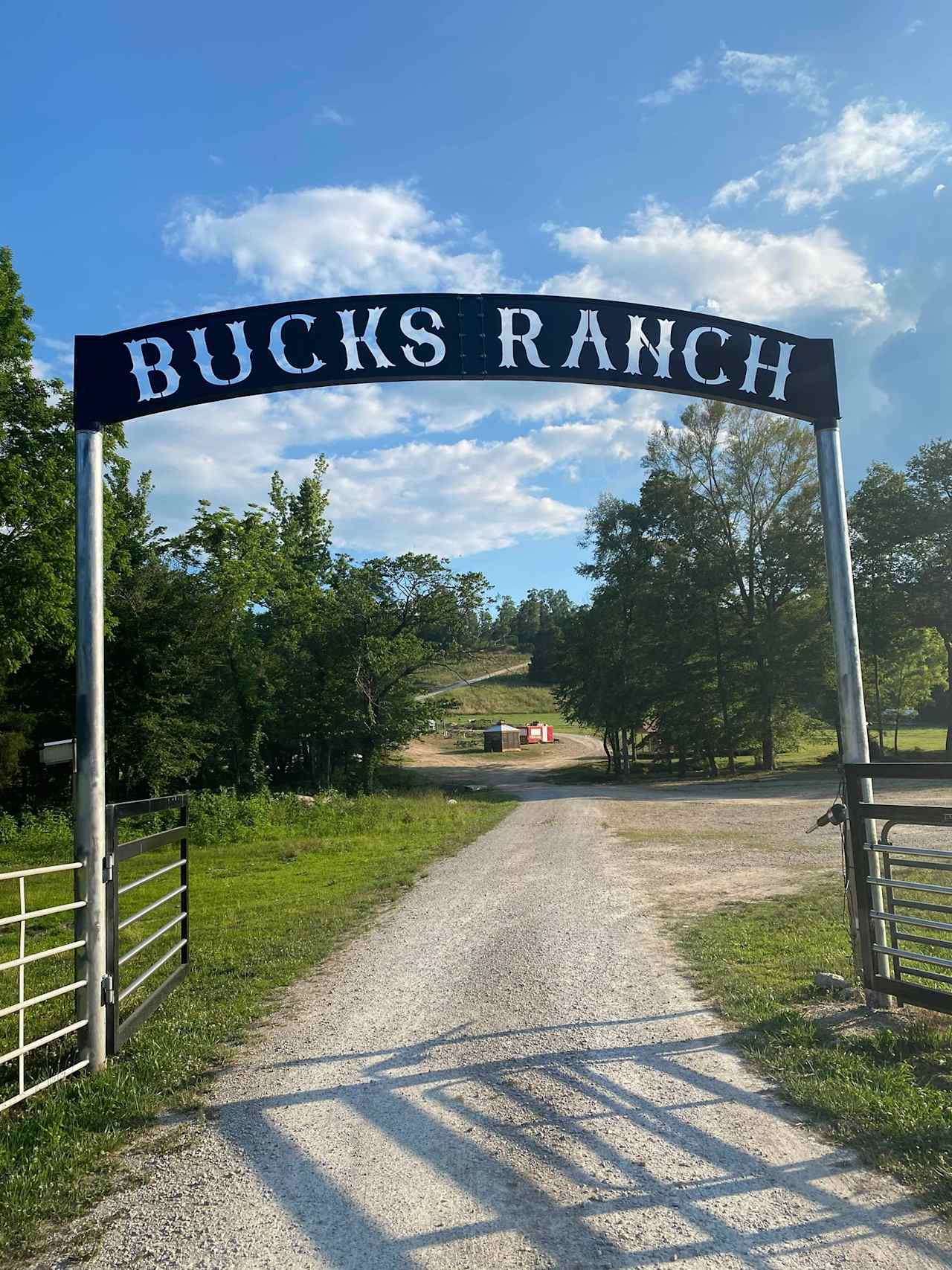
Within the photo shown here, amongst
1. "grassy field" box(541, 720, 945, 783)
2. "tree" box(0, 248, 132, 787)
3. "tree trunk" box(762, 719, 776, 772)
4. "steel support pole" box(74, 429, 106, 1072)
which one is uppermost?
"tree" box(0, 248, 132, 787)

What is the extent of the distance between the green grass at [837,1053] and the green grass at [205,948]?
3.07 m

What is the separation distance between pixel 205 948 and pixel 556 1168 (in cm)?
544

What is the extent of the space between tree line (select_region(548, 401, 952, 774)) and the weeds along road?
3257 centimetres

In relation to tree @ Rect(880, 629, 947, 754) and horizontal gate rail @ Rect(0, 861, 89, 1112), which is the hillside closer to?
tree @ Rect(880, 629, 947, 754)

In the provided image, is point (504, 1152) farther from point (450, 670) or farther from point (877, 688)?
point (877, 688)

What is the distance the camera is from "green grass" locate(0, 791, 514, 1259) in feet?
11.8

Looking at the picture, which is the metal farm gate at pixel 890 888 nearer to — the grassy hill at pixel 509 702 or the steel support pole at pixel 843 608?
the steel support pole at pixel 843 608

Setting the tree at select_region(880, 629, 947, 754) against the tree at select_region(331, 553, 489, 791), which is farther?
the tree at select_region(880, 629, 947, 754)

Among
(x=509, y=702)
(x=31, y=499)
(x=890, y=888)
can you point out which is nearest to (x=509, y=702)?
(x=509, y=702)

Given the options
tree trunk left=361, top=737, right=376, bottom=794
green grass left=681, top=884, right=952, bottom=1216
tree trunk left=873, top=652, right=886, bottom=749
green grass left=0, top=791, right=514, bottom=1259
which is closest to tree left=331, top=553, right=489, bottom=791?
tree trunk left=361, top=737, right=376, bottom=794

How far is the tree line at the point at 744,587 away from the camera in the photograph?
36.0 m

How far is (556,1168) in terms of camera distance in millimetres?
3441

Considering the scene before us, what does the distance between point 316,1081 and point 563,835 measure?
13.2 meters

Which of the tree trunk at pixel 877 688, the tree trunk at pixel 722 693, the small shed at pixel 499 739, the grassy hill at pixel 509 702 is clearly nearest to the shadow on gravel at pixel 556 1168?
the tree trunk at pixel 722 693
